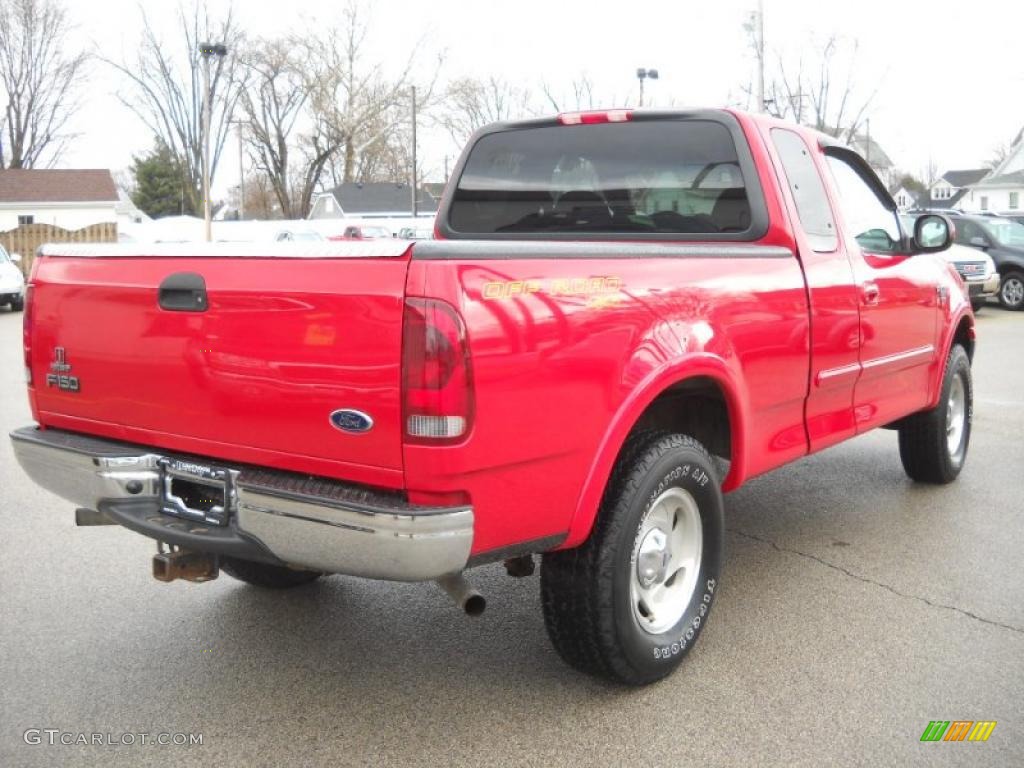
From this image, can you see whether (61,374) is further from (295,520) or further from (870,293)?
(870,293)

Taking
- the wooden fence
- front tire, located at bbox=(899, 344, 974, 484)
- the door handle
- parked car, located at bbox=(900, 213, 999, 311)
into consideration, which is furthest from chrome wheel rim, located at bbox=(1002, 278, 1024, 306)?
the wooden fence

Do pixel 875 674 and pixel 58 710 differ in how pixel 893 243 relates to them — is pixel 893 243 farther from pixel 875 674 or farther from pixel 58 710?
pixel 58 710

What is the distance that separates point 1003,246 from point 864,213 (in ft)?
53.1

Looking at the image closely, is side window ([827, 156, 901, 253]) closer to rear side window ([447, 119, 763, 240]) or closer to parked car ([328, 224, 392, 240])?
rear side window ([447, 119, 763, 240])

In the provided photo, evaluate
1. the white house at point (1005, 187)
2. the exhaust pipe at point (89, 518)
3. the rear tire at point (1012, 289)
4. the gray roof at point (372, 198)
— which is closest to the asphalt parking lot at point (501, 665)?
the exhaust pipe at point (89, 518)

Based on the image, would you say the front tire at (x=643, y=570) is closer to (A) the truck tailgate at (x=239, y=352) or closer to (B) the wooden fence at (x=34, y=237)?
(A) the truck tailgate at (x=239, y=352)

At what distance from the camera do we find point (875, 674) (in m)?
3.58

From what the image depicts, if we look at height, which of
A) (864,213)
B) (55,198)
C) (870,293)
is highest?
(55,198)

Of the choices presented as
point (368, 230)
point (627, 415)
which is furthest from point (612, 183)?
point (368, 230)

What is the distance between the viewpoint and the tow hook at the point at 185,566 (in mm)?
3350

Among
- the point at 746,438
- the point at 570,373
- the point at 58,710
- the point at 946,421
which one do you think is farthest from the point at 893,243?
the point at 58,710

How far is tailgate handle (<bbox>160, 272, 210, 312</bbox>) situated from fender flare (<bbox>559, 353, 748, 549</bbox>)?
4.09 ft

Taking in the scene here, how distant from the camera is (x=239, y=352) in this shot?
298 cm

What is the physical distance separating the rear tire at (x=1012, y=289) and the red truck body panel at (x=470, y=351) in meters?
17.3
